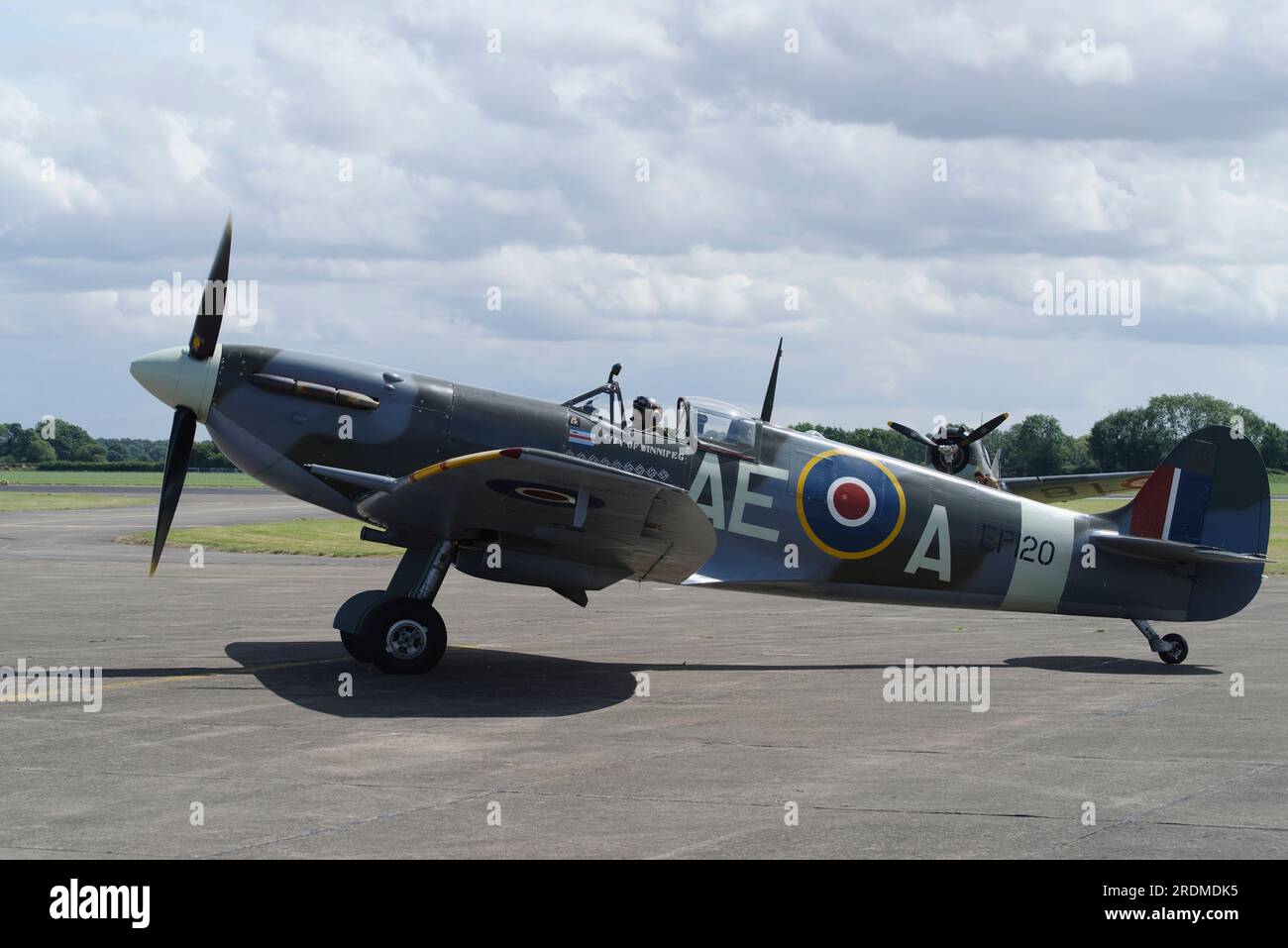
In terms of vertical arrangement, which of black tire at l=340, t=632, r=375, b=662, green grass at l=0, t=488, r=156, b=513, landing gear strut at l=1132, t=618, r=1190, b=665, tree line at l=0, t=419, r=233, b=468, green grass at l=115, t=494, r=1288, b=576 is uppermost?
tree line at l=0, t=419, r=233, b=468

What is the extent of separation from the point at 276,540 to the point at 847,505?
Answer: 24416 mm

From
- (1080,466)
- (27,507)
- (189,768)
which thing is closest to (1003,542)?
(189,768)

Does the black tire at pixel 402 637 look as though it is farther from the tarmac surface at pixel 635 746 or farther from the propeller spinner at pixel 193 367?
the propeller spinner at pixel 193 367

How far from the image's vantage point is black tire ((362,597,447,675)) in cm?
1116

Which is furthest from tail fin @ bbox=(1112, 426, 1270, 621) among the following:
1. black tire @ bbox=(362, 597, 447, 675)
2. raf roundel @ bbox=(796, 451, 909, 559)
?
black tire @ bbox=(362, 597, 447, 675)

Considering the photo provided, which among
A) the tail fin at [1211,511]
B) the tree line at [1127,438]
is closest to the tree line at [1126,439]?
the tree line at [1127,438]

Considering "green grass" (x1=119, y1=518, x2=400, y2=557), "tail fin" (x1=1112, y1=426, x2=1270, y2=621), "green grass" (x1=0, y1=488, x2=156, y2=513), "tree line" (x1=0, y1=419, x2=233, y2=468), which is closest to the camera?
"tail fin" (x1=1112, y1=426, x2=1270, y2=621)

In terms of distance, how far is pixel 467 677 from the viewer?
11445 mm

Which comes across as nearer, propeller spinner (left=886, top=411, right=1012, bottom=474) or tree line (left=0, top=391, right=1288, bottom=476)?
propeller spinner (left=886, top=411, right=1012, bottom=474)

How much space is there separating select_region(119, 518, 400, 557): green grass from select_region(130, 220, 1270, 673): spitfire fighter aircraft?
1876 centimetres

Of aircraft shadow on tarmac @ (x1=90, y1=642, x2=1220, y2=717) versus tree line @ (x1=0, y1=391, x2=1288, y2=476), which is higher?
tree line @ (x1=0, y1=391, x2=1288, y2=476)

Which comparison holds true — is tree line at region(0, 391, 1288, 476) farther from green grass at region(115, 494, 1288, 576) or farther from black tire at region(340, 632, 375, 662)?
black tire at region(340, 632, 375, 662)

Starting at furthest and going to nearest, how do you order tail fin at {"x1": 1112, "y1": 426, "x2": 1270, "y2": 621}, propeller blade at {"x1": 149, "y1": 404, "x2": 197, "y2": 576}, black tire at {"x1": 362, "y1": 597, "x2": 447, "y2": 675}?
tail fin at {"x1": 1112, "y1": 426, "x2": 1270, "y2": 621} → propeller blade at {"x1": 149, "y1": 404, "x2": 197, "y2": 576} → black tire at {"x1": 362, "y1": 597, "x2": 447, "y2": 675}
